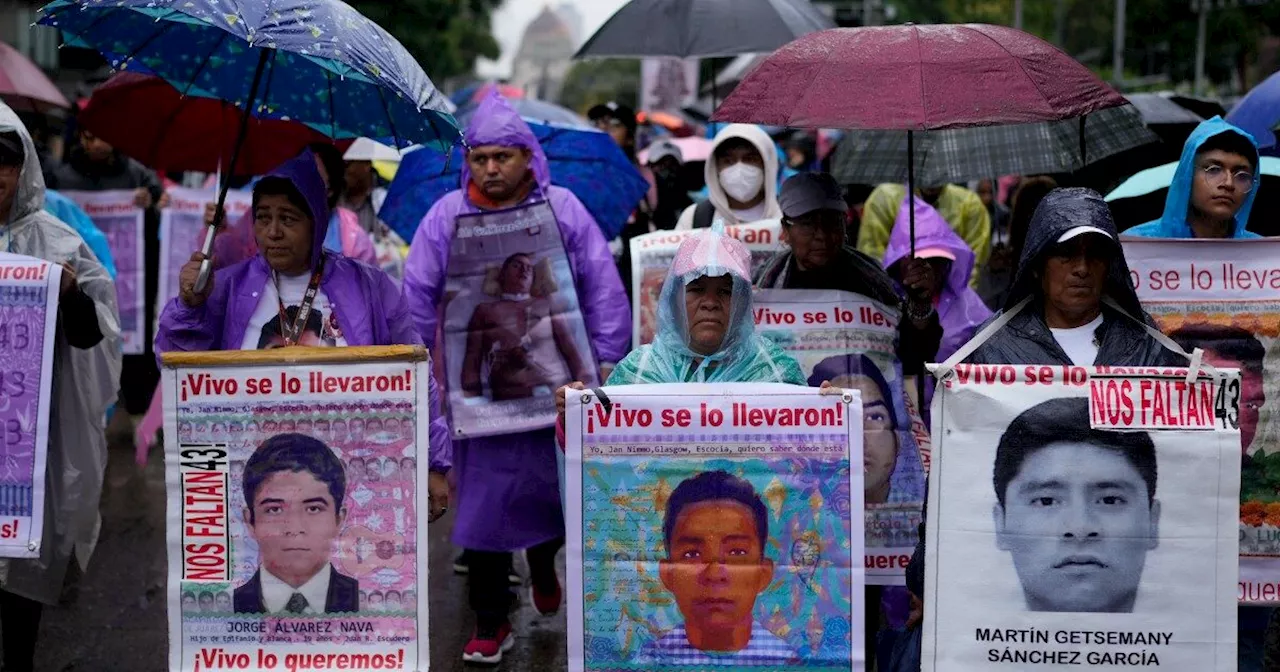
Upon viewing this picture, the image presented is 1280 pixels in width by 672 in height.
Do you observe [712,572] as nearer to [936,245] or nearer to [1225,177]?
[1225,177]

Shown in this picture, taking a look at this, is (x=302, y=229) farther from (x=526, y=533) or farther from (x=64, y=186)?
(x=64, y=186)

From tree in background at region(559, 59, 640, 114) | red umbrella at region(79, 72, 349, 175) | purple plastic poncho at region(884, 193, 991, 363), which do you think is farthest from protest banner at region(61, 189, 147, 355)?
tree in background at region(559, 59, 640, 114)

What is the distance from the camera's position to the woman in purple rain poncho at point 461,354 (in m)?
6.62

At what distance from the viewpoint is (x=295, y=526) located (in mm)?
4680

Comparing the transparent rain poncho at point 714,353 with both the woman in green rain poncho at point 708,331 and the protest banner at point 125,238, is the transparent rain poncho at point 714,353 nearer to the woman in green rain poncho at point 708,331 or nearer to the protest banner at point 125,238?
the woman in green rain poncho at point 708,331

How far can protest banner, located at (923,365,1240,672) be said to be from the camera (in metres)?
4.36

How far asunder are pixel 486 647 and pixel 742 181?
88.0 inches

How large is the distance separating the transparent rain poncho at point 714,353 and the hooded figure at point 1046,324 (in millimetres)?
585

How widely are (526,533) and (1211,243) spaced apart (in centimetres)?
284

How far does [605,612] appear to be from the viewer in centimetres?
445

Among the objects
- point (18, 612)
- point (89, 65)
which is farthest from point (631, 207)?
point (89, 65)

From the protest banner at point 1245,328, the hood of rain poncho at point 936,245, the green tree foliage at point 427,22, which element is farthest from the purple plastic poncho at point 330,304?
the green tree foliage at point 427,22

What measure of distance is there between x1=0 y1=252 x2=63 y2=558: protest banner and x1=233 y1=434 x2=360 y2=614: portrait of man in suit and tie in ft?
3.49

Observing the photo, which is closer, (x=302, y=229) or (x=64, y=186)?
(x=302, y=229)
